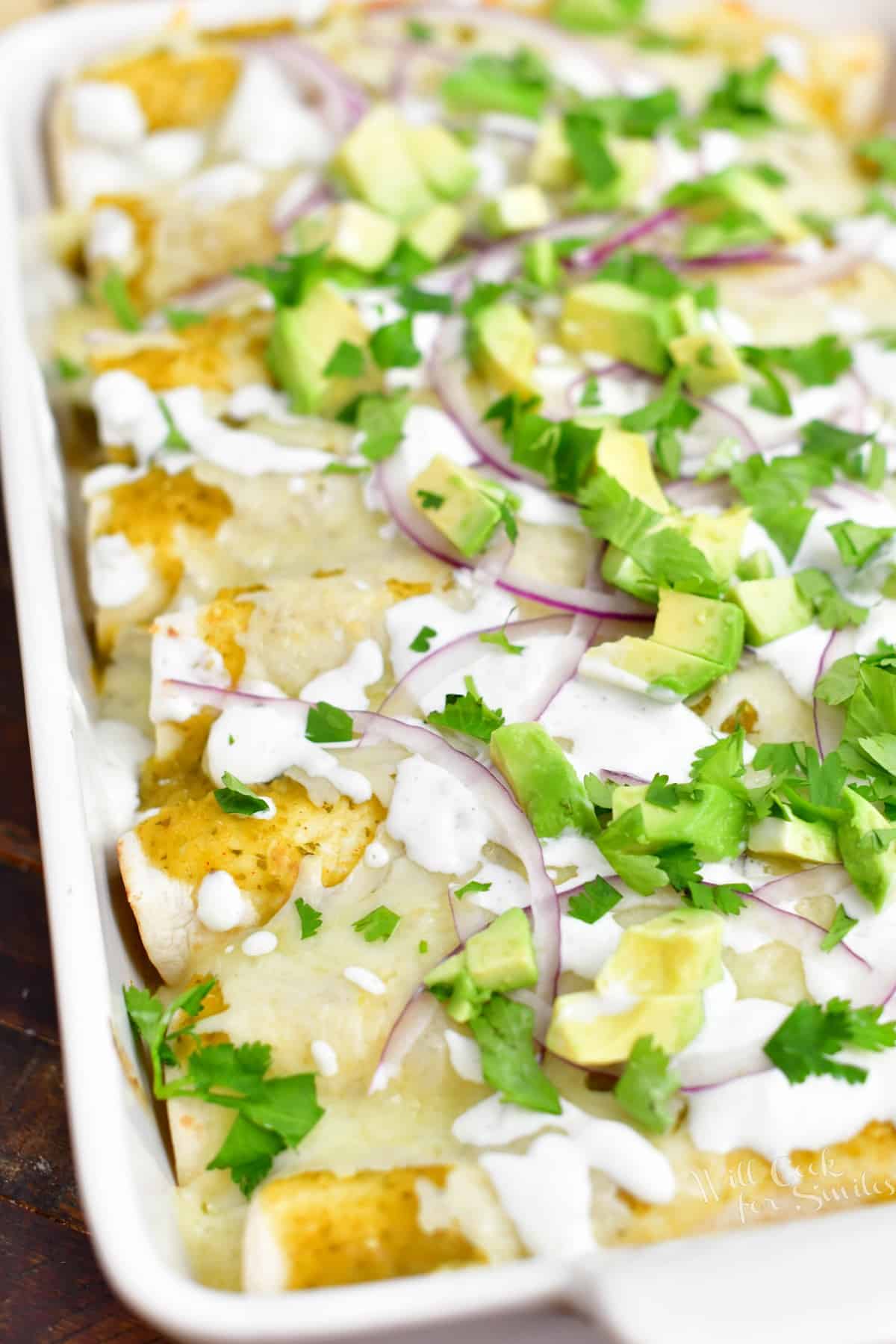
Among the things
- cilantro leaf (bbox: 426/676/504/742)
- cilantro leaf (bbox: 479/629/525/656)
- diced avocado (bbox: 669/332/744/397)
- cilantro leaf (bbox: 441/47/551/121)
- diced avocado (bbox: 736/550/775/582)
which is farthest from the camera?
cilantro leaf (bbox: 441/47/551/121)

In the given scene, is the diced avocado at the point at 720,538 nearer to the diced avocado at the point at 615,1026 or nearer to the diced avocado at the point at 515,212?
the diced avocado at the point at 615,1026

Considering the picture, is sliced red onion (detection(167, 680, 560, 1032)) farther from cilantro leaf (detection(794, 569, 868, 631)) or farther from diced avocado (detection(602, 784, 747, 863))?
cilantro leaf (detection(794, 569, 868, 631))

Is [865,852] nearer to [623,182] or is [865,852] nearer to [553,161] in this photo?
[623,182]

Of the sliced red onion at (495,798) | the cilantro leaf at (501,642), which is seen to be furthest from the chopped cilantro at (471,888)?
the cilantro leaf at (501,642)

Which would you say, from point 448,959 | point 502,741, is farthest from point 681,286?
point 448,959

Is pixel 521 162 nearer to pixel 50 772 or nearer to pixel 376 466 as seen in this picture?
pixel 376 466

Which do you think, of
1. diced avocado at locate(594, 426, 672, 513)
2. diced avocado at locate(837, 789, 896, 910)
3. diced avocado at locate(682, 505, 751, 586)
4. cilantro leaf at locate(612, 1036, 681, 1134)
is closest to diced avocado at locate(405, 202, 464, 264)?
diced avocado at locate(594, 426, 672, 513)
